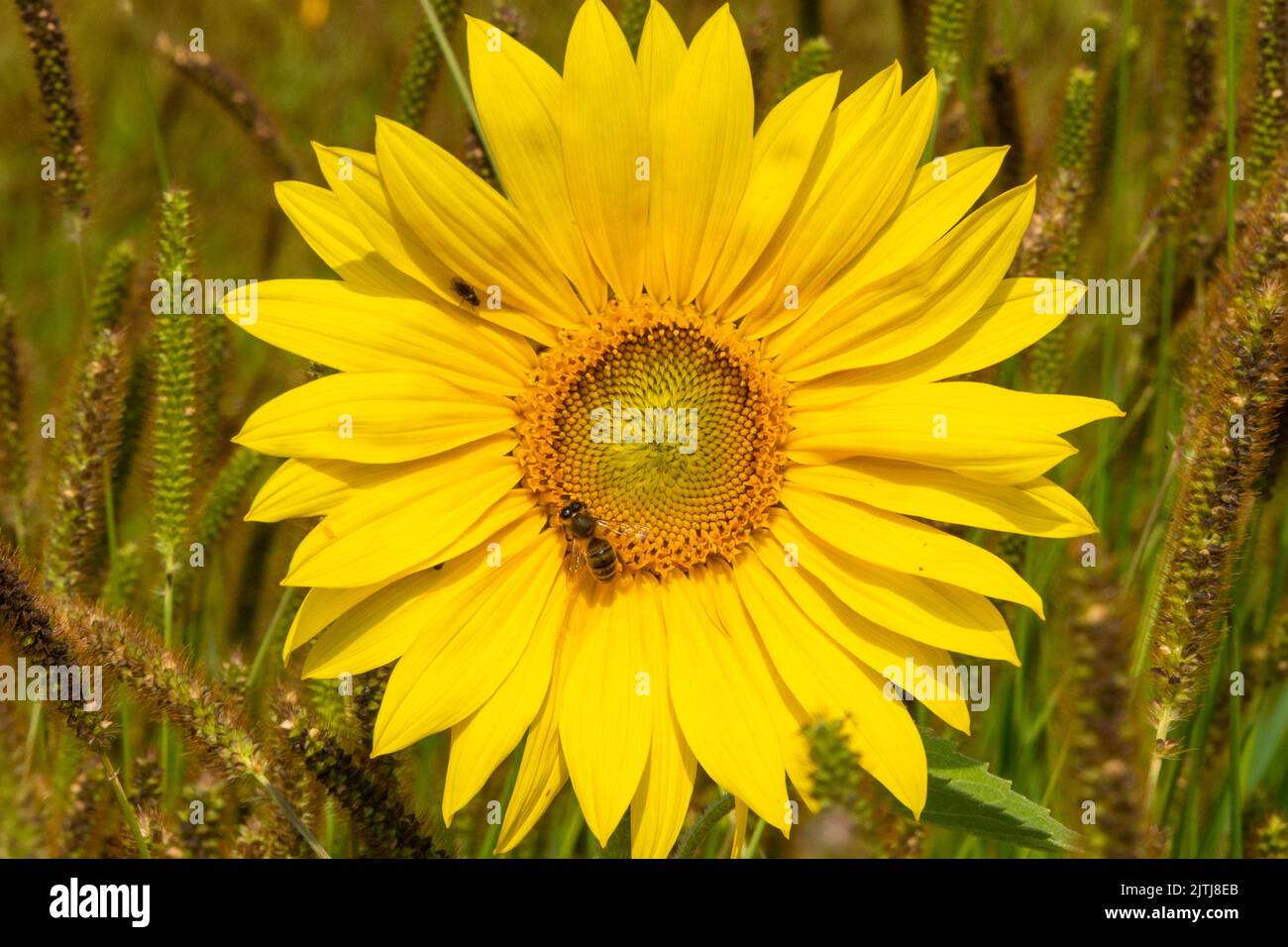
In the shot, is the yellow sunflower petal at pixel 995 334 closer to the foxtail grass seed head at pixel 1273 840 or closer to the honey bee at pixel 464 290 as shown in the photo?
the honey bee at pixel 464 290

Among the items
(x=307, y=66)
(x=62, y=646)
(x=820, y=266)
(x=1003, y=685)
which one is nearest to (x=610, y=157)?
(x=820, y=266)

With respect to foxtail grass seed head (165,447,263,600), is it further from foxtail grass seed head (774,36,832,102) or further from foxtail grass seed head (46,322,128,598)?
foxtail grass seed head (774,36,832,102)

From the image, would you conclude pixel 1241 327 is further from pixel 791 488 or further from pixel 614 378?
pixel 614 378

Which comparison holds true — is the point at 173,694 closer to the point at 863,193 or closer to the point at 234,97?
the point at 863,193

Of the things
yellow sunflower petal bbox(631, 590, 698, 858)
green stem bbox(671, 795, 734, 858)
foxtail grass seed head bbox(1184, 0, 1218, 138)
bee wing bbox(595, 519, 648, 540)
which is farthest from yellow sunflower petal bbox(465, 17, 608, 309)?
foxtail grass seed head bbox(1184, 0, 1218, 138)

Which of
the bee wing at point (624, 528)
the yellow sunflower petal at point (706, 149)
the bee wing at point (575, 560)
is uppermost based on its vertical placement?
the yellow sunflower petal at point (706, 149)

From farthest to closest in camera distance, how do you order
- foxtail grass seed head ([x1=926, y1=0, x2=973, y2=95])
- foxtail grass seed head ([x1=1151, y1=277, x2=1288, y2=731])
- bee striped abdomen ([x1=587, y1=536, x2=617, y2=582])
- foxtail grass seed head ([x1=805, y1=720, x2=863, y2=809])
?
1. foxtail grass seed head ([x1=926, y1=0, x2=973, y2=95])
2. bee striped abdomen ([x1=587, y1=536, x2=617, y2=582])
3. foxtail grass seed head ([x1=1151, y1=277, x2=1288, y2=731])
4. foxtail grass seed head ([x1=805, y1=720, x2=863, y2=809])

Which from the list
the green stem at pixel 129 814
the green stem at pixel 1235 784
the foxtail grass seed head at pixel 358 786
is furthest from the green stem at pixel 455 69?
the green stem at pixel 1235 784
